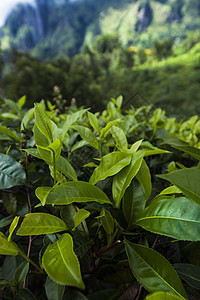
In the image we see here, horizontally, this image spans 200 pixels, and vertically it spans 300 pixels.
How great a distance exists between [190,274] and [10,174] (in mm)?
367

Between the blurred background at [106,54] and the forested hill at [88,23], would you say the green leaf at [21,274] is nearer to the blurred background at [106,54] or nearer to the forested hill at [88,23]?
the blurred background at [106,54]

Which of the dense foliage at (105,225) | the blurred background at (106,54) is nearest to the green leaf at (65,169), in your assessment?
the dense foliage at (105,225)

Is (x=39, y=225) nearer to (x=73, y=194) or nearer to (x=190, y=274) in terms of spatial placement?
(x=73, y=194)

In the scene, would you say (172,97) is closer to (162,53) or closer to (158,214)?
(162,53)

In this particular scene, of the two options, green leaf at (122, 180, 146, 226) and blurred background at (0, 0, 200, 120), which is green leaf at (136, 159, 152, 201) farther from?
blurred background at (0, 0, 200, 120)

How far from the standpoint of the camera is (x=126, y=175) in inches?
14.1

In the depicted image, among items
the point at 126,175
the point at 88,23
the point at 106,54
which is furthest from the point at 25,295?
the point at 88,23

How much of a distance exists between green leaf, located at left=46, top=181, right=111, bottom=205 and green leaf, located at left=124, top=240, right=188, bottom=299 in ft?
0.32

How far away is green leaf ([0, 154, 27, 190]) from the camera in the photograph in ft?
1.26

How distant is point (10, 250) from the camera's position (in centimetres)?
31

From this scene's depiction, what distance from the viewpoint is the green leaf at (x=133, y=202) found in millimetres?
362

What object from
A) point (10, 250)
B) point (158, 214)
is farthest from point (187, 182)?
point (10, 250)

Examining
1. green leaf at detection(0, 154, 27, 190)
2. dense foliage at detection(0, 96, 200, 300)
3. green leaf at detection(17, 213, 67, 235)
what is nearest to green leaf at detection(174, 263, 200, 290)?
dense foliage at detection(0, 96, 200, 300)

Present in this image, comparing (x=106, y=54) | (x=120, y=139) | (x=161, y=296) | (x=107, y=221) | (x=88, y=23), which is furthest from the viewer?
(x=88, y=23)
